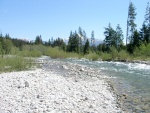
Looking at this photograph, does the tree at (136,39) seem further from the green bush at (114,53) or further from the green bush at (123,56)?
the green bush at (123,56)

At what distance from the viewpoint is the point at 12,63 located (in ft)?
61.9

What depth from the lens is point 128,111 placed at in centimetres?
870

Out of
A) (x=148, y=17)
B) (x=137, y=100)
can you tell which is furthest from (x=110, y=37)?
(x=137, y=100)

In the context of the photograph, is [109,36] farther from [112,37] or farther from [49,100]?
[49,100]

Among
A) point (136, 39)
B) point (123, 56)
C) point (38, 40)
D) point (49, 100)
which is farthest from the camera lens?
point (38, 40)

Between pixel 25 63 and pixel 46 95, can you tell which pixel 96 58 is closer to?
pixel 25 63

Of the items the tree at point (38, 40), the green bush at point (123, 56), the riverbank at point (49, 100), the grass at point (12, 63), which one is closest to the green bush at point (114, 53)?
the green bush at point (123, 56)

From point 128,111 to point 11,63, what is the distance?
12.3 metres

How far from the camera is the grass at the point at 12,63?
17938 mm

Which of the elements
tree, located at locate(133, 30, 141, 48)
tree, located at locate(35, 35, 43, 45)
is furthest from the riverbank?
tree, located at locate(35, 35, 43, 45)

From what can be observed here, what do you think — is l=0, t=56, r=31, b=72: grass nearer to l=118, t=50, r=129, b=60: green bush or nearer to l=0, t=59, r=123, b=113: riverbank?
l=0, t=59, r=123, b=113: riverbank

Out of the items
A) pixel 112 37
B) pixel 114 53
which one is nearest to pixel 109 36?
pixel 112 37

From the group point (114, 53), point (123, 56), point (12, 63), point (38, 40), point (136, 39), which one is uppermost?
point (38, 40)

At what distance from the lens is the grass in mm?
17938
